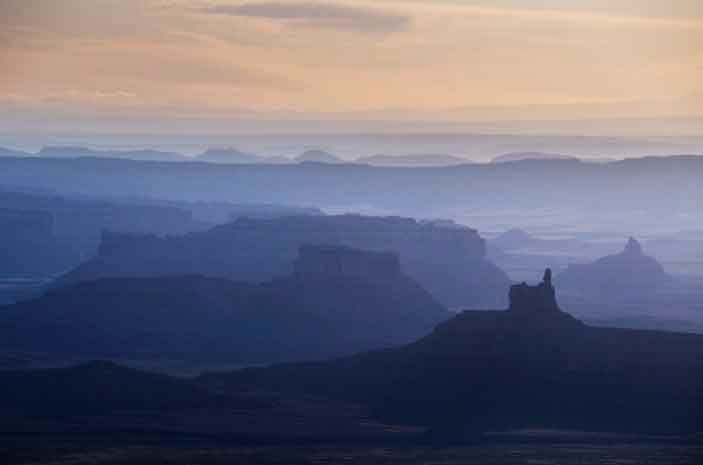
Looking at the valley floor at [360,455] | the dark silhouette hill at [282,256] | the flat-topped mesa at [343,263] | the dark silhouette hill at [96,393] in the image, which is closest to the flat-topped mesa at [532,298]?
the valley floor at [360,455]

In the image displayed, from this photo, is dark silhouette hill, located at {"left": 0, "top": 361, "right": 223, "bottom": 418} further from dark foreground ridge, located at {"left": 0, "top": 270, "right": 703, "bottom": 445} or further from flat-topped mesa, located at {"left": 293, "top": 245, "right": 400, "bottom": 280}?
flat-topped mesa, located at {"left": 293, "top": 245, "right": 400, "bottom": 280}

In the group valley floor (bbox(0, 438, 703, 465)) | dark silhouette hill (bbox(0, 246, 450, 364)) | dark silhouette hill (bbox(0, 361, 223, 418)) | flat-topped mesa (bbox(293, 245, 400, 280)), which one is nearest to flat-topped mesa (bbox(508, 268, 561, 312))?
valley floor (bbox(0, 438, 703, 465))

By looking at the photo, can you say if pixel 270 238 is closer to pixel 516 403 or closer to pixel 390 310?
pixel 390 310

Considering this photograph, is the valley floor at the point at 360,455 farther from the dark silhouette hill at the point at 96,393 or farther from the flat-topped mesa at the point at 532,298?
the flat-topped mesa at the point at 532,298

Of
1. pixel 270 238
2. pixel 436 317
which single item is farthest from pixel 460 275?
pixel 436 317

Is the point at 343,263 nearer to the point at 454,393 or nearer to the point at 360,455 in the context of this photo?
the point at 454,393

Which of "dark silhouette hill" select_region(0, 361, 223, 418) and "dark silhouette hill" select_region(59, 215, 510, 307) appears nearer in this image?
"dark silhouette hill" select_region(0, 361, 223, 418)

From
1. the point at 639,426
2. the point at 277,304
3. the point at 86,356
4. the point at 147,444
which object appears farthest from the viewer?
the point at 277,304
